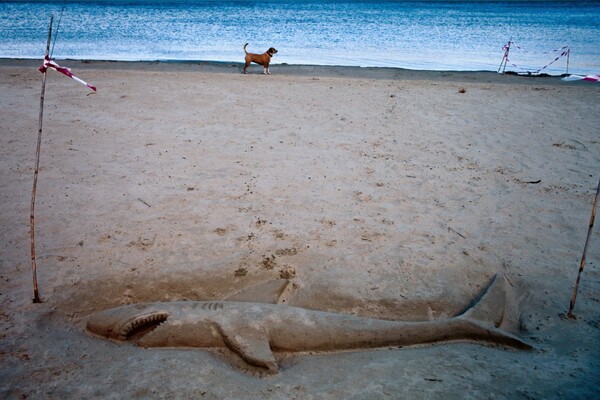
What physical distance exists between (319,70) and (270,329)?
541 inches

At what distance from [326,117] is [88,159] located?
4.98 m

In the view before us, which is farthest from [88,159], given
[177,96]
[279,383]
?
[279,383]

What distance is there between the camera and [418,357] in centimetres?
359

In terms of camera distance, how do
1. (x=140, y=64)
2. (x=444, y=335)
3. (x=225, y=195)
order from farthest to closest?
(x=140, y=64) < (x=225, y=195) < (x=444, y=335)

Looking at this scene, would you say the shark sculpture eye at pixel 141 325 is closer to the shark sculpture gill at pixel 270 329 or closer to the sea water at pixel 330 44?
the shark sculpture gill at pixel 270 329

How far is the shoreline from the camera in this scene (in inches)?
583

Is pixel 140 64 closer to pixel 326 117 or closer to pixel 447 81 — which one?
pixel 326 117

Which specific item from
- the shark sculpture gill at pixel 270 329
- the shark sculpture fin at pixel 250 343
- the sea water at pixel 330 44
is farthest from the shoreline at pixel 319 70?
the shark sculpture fin at pixel 250 343

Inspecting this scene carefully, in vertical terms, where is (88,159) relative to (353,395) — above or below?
above

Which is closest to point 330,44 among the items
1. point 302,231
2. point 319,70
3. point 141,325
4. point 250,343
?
point 319,70

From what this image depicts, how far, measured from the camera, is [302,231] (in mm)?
5555

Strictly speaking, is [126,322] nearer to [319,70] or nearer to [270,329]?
[270,329]

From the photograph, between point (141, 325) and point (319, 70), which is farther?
point (319, 70)

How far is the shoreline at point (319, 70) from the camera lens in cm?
1481
